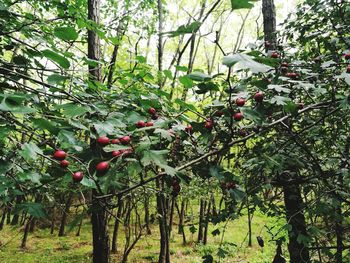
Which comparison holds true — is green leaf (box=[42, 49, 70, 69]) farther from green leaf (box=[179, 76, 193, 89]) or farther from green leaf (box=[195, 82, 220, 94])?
green leaf (box=[195, 82, 220, 94])

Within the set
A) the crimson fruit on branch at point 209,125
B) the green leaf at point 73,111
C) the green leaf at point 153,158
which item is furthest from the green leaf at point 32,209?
the crimson fruit on branch at point 209,125

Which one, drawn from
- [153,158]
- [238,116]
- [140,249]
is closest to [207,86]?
[238,116]

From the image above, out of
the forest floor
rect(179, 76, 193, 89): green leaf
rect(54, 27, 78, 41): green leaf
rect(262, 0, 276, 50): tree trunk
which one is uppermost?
rect(262, 0, 276, 50): tree trunk

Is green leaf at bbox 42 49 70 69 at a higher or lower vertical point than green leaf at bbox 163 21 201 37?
higher

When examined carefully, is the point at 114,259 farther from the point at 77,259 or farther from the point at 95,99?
the point at 95,99

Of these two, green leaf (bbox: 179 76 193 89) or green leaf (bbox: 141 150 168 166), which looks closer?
green leaf (bbox: 141 150 168 166)

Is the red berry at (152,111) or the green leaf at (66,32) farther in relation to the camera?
the red berry at (152,111)

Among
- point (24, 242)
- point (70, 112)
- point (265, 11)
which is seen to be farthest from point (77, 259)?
point (70, 112)

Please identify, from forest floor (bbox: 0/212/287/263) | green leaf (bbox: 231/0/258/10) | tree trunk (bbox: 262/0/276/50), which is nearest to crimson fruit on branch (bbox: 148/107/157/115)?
green leaf (bbox: 231/0/258/10)

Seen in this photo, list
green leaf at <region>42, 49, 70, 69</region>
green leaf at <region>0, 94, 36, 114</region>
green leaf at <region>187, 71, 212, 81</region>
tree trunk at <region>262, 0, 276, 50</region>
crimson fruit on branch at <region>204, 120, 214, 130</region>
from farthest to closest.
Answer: tree trunk at <region>262, 0, 276, 50</region> < crimson fruit on branch at <region>204, 120, 214, 130</region> < green leaf at <region>42, 49, 70, 69</region> < green leaf at <region>187, 71, 212, 81</region> < green leaf at <region>0, 94, 36, 114</region>

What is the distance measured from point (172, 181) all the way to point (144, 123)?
0.43m

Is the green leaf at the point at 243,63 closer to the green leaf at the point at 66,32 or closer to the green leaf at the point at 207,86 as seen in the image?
the green leaf at the point at 207,86

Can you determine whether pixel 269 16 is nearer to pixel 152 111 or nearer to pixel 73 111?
pixel 152 111

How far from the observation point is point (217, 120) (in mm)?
2021
